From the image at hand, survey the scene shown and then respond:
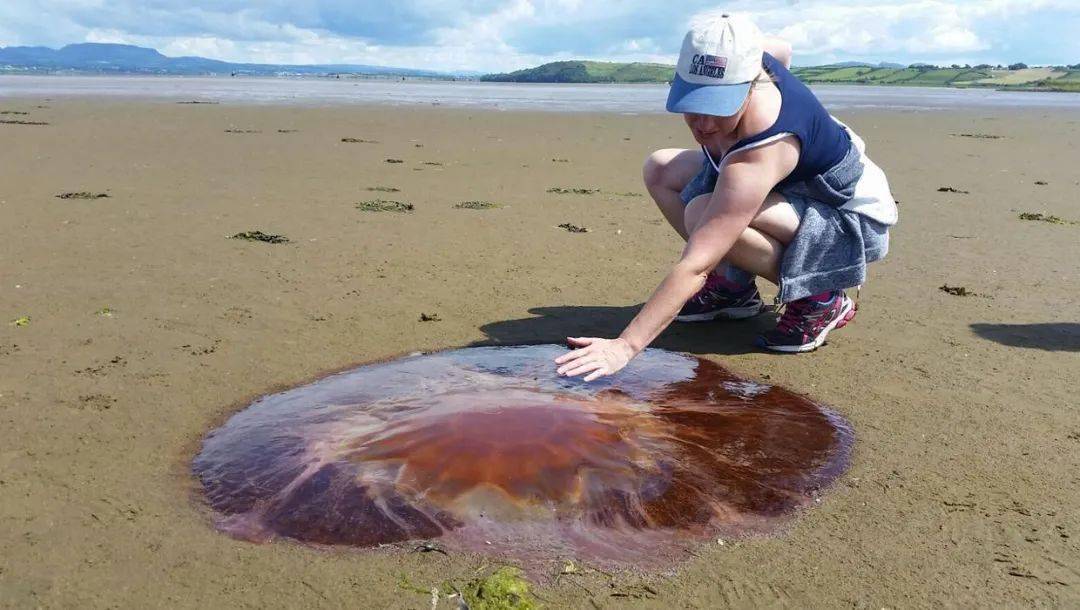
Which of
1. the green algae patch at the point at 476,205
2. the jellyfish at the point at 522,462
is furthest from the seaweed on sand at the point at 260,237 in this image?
the jellyfish at the point at 522,462

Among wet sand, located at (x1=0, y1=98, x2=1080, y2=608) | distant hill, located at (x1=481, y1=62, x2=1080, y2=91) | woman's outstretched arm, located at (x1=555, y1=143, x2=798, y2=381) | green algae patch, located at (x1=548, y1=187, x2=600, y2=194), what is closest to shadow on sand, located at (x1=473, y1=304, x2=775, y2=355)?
wet sand, located at (x1=0, y1=98, x2=1080, y2=608)

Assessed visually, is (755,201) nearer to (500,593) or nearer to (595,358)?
(595,358)

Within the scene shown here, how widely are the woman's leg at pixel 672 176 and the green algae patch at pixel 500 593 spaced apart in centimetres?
280

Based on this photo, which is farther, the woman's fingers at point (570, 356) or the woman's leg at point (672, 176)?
the woman's leg at point (672, 176)

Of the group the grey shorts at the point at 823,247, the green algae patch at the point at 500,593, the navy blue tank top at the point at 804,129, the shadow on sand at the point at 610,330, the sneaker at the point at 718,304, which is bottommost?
the green algae patch at the point at 500,593

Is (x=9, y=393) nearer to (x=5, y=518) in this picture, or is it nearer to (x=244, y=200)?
(x=5, y=518)

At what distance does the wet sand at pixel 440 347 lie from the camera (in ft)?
8.10

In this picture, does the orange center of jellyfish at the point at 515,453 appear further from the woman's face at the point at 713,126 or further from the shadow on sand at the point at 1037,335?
the shadow on sand at the point at 1037,335

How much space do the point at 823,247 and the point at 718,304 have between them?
2.66 ft

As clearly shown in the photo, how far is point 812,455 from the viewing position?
3.32 metres

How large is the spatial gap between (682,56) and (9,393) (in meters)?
3.14

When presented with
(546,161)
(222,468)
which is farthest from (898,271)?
(546,161)

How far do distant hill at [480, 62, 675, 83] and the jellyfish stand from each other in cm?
9284

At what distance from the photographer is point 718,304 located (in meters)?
5.03
